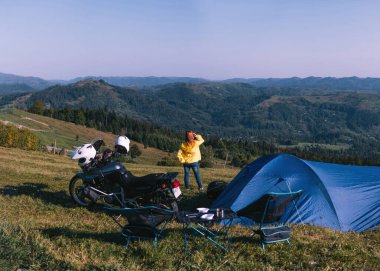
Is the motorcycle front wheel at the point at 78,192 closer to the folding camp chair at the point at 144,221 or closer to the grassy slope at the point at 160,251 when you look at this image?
the grassy slope at the point at 160,251

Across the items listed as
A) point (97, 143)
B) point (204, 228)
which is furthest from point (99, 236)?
point (97, 143)

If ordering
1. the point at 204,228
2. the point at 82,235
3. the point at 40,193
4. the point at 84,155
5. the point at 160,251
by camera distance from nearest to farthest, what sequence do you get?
the point at 160,251 → the point at 204,228 → the point at 82,235 → the point at 84,155 → the point at 40,193

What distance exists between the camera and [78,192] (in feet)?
40.7

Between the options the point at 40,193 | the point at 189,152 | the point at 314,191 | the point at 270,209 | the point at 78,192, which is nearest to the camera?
the point at 270,209

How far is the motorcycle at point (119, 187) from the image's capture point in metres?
10.9

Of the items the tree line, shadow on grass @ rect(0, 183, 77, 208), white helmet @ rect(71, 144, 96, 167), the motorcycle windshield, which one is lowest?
the tree line

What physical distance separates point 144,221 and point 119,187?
4139mm

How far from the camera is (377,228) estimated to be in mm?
10578

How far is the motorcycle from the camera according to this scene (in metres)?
10.9

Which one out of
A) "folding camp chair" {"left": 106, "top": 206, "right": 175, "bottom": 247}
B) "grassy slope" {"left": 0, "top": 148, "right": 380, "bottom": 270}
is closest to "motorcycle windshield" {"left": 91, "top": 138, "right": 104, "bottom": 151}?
"grassy slope" {"left": 0, "top": 148, "right": 380, "bottom": 270}

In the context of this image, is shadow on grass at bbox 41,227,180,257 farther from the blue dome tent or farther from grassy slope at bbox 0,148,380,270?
the blue dome tent

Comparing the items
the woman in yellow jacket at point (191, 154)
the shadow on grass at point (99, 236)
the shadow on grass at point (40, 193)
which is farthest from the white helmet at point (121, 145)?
the shadow on grass at point (99, 236)

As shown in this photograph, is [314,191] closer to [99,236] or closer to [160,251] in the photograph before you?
[160,251]

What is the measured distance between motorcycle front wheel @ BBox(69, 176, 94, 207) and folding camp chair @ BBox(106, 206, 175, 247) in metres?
4.81
